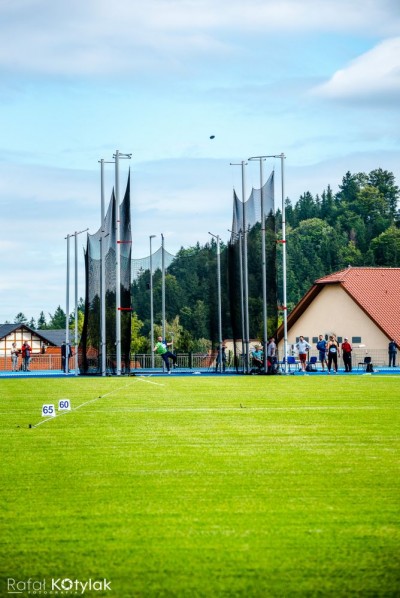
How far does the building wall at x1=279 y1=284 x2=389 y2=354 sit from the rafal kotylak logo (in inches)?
2772

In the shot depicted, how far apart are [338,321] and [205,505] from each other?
72.4m

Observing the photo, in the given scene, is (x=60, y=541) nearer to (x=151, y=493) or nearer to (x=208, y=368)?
(x=151, y=493)

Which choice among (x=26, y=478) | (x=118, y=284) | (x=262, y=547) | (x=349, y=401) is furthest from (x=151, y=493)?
(x=118, y=284)

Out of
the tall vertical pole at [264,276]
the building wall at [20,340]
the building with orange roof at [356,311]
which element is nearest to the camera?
the tall vertical pole at [264,276]

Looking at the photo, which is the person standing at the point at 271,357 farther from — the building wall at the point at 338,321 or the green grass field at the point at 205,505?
the green grass field at the point at 205,505

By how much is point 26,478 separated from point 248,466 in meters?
2.52

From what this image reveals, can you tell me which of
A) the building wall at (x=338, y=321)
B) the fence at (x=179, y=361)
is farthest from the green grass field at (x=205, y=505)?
the building wall at (x=338, y=321)

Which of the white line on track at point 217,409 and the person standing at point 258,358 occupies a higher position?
the person standing at point 258,358

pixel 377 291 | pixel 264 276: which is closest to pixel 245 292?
pixel 264 276

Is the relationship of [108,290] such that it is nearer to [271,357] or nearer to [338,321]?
[271,357]

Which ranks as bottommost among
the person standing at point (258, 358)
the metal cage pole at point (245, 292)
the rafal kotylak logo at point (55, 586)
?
the rafal kotylak logo at point (55, 586)

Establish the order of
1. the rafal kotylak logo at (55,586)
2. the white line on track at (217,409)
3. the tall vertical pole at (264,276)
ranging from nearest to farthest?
the rafal kotylak logo at (55,586) < the white line on track at (217,409) < the tall vertical pole at (264,276)

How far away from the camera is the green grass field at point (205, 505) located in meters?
7.68

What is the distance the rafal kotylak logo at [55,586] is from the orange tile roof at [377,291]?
70.1 metres
